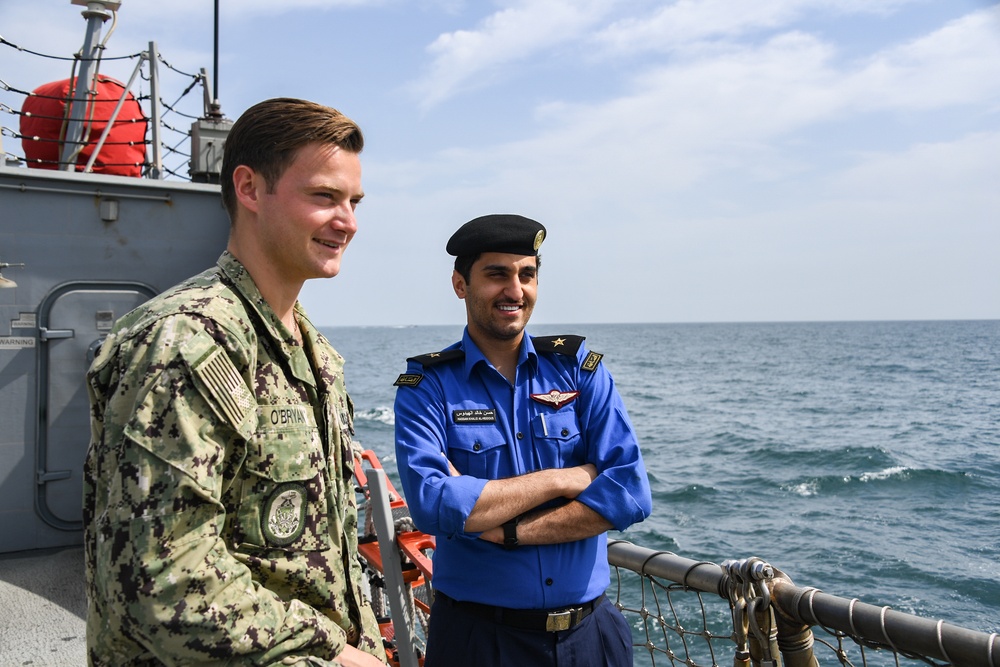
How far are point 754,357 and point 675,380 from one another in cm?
2954

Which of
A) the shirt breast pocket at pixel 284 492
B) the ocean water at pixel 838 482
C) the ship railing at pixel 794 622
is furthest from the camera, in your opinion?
the ocean water at pixel 838 482

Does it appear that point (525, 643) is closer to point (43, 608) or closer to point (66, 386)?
point (43, 608)

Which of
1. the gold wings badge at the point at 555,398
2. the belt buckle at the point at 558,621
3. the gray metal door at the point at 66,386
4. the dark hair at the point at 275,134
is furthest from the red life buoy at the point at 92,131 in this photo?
the belt buckle at the point at 558,621

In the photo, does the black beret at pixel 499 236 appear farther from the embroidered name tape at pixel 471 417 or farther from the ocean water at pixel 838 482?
the ocean water at pixel 838 482

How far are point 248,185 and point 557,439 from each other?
1.50 m

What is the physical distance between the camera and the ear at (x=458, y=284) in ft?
9.49

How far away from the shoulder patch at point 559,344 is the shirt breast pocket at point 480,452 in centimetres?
38

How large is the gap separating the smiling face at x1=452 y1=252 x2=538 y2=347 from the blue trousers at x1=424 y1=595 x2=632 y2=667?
3.10ft

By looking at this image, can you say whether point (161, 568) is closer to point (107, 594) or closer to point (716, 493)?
point (107, 594)

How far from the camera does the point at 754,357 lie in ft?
258

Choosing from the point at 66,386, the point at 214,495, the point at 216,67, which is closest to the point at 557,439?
the point at 214,495

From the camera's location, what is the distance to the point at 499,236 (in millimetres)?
2775

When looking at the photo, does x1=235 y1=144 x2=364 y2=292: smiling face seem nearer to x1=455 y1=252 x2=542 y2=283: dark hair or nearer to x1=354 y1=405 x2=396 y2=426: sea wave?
x1=455 y1=252 x2=542 y2=283: dark hair

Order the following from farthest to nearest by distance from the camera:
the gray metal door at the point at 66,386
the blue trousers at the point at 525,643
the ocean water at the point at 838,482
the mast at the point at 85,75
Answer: the ocean water at the point at 838,482 < the mast at the point at 85,75 < the gray metal door at the point at 66,386 < the blue trousers at the point at 525,643
